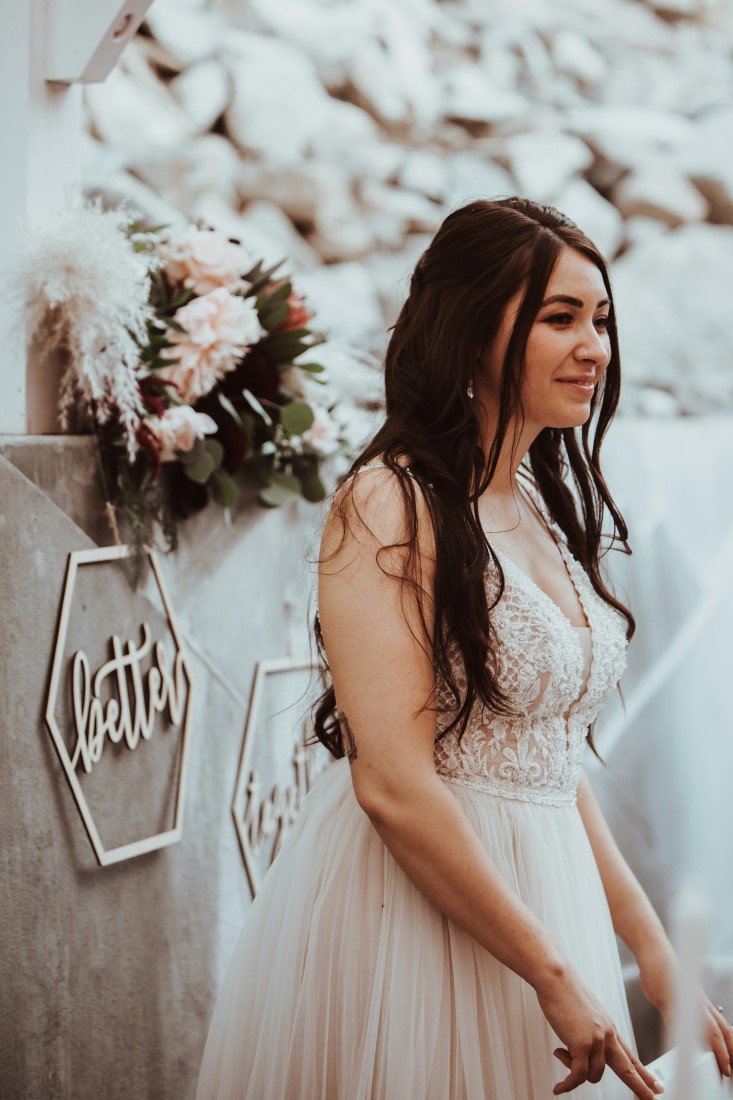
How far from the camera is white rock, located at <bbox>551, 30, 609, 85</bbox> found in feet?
17.0

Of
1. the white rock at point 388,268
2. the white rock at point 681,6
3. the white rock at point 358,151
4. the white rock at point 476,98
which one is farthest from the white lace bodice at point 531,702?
the white rock at point 681,6

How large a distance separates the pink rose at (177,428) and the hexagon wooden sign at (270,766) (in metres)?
0.56

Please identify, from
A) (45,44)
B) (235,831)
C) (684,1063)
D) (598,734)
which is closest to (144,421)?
(45,44)

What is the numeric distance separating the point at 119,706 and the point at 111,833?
8.0 inches

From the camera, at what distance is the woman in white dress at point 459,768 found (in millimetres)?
1213

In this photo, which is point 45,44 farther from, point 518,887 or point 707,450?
point 707,450

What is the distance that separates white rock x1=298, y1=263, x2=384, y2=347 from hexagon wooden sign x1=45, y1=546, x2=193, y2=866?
2465mm

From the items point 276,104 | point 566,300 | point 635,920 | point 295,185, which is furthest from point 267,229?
point 635,920

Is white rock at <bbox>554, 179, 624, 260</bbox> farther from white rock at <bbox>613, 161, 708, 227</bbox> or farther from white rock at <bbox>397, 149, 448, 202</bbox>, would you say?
white rock at <bbox>397, 149, 448, 202</bbox>

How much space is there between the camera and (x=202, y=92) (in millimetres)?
4230

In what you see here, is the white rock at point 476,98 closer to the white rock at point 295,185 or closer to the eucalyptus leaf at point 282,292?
the white rock at point 295,185

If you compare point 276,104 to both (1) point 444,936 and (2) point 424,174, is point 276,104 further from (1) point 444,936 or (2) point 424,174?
(1) point 444,936

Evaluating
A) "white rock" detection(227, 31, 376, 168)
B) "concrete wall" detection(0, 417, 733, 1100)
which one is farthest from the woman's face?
"white rock" detection(227, 31, 376, 168)

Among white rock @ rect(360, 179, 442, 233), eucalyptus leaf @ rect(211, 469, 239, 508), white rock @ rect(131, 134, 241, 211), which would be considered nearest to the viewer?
eucalyptus leaf @ rect(211, 469, 239, 508)
